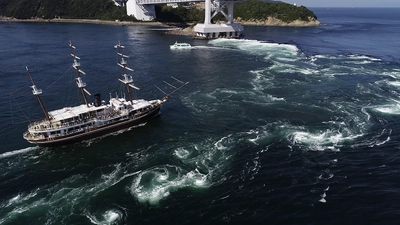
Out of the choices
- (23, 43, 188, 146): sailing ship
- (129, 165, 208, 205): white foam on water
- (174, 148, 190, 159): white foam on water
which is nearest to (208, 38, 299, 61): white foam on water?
(23, 43, 188, 146): sailing ship

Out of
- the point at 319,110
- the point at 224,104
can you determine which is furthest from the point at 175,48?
the point at 319,110

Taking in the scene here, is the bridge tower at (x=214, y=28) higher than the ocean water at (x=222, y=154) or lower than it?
higher

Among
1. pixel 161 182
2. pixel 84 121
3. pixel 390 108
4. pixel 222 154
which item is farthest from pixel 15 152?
pixel 390 108

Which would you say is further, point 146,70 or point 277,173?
point 146,70

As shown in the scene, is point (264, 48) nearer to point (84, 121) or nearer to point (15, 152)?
point (84, 121)

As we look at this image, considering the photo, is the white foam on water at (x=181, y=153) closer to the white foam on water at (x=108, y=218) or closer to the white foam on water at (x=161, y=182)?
A: the white foam on water at (x=161, y=182)

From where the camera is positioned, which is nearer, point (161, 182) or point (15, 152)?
point (161, 182)

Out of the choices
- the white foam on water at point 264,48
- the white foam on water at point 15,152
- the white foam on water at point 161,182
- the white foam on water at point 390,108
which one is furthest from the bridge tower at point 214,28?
the white foam on water at point 161,182

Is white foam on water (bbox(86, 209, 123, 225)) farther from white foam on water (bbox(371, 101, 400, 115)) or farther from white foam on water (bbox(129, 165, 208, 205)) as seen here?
white foam on water (bbox(371, 101, 400, 115))

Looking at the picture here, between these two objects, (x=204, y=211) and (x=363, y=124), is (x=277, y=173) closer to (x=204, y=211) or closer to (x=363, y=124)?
(x=204, y=211)
